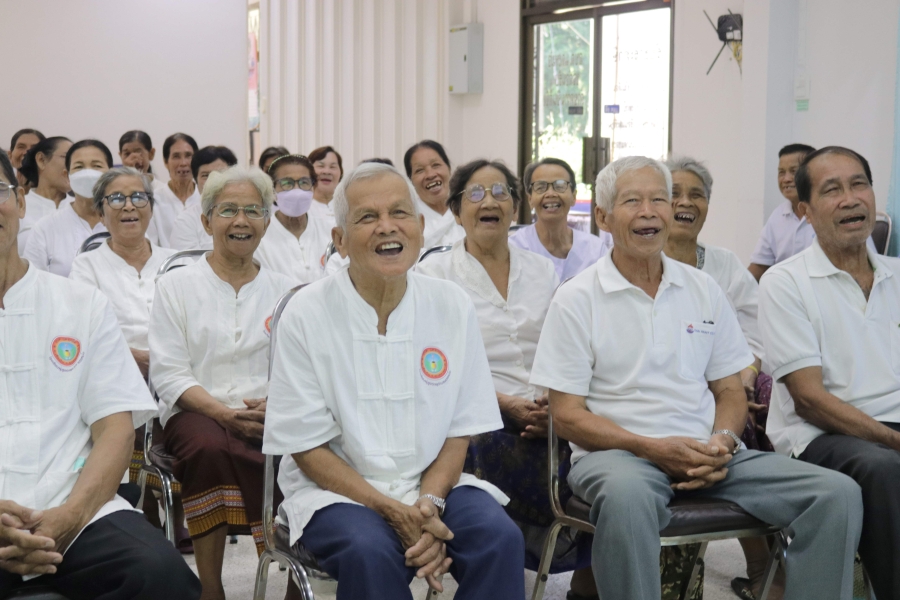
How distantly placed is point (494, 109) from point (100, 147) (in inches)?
191

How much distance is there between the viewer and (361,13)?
9.76 meters

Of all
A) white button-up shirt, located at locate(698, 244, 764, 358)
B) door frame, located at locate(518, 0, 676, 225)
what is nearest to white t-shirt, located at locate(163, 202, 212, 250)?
white button-up shirt, located at locate(698, 244, 764, 358)

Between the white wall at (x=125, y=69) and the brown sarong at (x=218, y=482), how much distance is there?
Answer: 17.7 ft

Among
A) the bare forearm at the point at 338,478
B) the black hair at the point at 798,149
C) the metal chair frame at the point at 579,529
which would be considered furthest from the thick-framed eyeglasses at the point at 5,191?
the black hair at the point at 798,149

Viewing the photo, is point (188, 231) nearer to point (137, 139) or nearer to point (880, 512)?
point (137, 139)

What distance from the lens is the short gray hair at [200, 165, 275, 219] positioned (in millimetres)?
3240

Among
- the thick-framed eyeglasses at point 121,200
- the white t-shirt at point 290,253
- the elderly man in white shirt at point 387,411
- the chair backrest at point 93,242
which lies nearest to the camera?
the elderly man in white shirt at point 387,411

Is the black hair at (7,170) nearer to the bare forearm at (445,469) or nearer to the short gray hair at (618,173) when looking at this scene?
the bare forearm at (445,469)

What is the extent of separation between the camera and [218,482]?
2707mm

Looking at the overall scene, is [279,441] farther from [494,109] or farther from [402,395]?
[494,109]

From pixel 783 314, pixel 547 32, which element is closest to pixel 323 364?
pixel 783 314

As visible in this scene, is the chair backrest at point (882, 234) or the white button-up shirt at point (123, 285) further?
the chair backrest at point (882, 234)

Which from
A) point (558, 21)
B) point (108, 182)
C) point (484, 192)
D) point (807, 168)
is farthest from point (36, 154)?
point (558, 21)

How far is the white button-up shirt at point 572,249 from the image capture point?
159 inches
